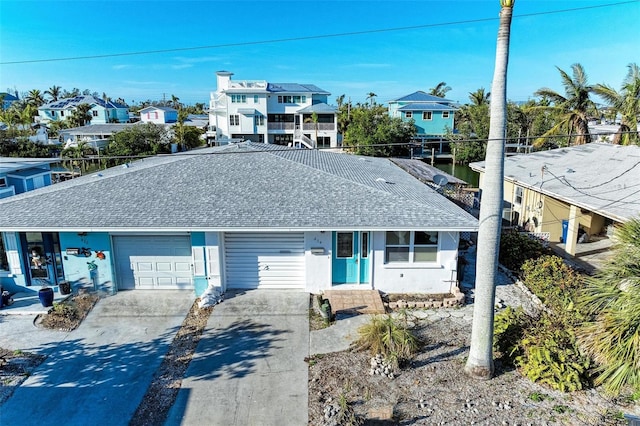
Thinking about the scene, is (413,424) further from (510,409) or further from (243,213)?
(243,213)

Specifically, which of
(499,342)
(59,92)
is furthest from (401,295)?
(59,92)

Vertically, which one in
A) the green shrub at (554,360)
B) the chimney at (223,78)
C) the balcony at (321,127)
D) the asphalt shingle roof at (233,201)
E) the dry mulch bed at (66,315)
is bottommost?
the dry mulch bed at (66,315)

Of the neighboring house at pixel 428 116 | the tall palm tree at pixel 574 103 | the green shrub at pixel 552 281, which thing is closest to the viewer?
the green shrub at pixel 552 281

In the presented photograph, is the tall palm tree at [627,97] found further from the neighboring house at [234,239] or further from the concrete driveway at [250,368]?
the concrete driveway at [250,368]

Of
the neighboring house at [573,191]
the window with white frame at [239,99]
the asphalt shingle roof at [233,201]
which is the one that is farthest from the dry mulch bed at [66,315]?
the window with white frame at [239,99]

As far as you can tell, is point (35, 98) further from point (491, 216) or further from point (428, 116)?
point (491, 216)

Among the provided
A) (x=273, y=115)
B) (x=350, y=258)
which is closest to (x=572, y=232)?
(x=350, y=258)
